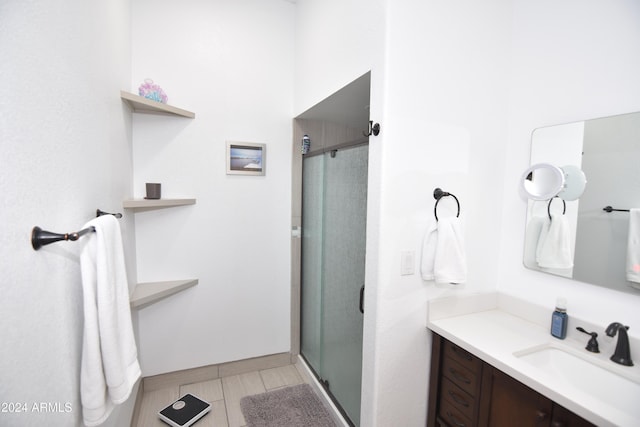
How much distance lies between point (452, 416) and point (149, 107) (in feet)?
8.44

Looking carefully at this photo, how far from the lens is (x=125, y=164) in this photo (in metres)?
1.85

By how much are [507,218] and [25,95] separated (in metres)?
2.16

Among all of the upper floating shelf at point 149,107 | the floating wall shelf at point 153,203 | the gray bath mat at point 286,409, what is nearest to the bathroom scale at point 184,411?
the gray bath mat at point 286,409

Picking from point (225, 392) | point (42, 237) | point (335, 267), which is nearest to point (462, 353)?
point (335, 267)

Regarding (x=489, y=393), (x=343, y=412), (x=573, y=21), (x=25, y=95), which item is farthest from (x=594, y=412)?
(x=25, y=95)

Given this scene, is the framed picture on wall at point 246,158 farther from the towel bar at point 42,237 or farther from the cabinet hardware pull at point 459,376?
the cabinet hardware pull at point 459,376

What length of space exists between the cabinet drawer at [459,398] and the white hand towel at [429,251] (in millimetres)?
547

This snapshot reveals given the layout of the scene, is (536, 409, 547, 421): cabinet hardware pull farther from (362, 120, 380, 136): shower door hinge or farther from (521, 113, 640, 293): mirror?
(362, 120, 380, 136): shower door hinge

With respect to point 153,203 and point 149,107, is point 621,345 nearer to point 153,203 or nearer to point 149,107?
point 153,203

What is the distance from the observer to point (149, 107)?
1.93 m

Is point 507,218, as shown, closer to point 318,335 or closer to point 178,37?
point 318,335

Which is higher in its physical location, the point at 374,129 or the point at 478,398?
the point at 374,129

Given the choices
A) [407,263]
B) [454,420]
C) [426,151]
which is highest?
[426,151]

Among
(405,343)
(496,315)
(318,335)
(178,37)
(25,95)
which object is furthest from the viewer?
(318,335)
